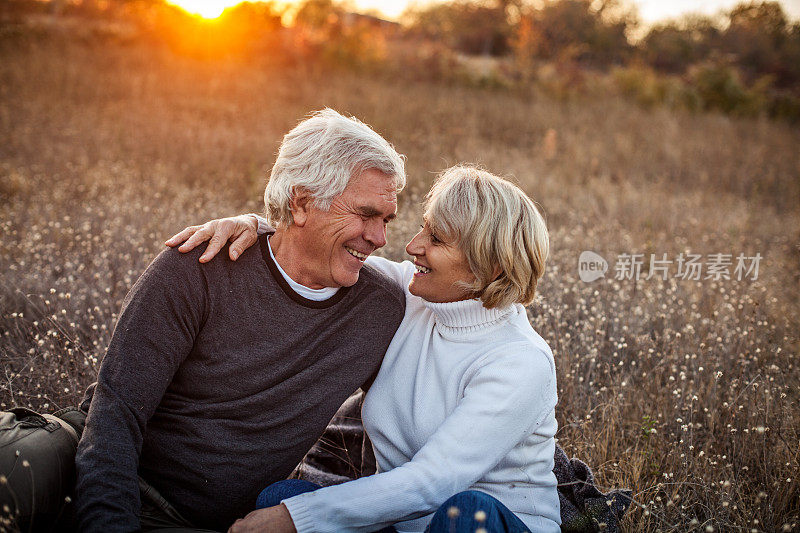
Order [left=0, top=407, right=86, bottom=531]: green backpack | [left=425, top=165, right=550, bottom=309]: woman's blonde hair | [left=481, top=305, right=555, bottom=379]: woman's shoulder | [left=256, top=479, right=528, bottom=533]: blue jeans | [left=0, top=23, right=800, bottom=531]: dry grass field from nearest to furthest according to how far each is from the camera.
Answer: [left=256, top=479, right=528, bottom=533]: blue jeans → [left=0, top=407, right=86, bottom=531]: green backpack → [left=481, top=305, right=555, bottom=379]: woman's shoulder → [left=425, top=165, right=550, bottom=309]: woman's blonde hair → [left=0, top=23, right=800, bottom=531]: dry grass field

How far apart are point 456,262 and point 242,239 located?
0.98m

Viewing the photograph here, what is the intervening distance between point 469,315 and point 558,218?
5.29 meters

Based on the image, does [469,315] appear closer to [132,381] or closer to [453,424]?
[453,424]

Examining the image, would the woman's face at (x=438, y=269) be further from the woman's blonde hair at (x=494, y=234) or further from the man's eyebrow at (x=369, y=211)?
the man's eyebrow at (x=369, y=211)

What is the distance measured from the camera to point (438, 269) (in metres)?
2.49

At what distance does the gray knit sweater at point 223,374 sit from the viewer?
2.30 m

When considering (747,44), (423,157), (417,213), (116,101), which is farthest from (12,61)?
(747,44)

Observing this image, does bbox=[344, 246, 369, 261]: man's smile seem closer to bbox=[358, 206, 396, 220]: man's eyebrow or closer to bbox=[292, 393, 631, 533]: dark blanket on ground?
bbox=[358, 206, 396, 220]: man's eyebrow

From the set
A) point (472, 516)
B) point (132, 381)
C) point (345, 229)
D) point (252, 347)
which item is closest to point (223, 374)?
point (252, 347)

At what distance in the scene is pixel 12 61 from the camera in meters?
11.7

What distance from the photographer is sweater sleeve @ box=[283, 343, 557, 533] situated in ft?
6.79

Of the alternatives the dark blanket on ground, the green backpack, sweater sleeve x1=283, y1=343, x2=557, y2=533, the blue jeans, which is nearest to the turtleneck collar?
sweater sleeve x1=283, y1=343, x2=557, y2=533

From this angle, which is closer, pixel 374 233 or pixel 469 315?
pixel 469 315

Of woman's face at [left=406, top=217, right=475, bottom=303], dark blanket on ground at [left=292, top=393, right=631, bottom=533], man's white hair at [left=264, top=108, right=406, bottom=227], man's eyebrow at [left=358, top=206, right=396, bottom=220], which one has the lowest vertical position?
dark blanket on ground at [left=292, top=393, right=631, bottom=533]
